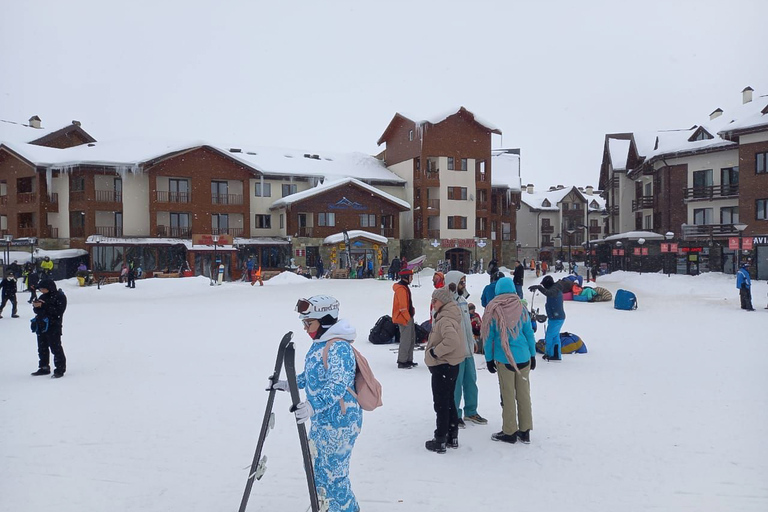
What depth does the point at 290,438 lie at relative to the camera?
18.8ft

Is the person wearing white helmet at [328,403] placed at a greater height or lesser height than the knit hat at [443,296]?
lesser

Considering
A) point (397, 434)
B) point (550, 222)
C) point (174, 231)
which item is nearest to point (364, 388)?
point (397, 434)

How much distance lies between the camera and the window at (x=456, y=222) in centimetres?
4503

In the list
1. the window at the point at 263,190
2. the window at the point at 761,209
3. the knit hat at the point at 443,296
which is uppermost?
the window at the point at 263,190

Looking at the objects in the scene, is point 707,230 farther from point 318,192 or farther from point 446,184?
point 318,192

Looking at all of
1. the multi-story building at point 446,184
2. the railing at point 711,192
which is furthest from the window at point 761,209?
the multi-story building at point 446,184

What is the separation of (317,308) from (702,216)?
138ft

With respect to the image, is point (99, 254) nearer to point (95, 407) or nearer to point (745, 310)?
point (95, 407)

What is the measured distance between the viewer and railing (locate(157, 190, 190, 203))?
36.5m

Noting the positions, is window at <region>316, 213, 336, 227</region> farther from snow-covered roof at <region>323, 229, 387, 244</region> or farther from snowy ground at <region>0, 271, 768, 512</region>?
snowy ground at <region>0, 271, 768, 512</region>

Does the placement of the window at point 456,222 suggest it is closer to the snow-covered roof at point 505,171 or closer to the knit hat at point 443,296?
the snow-covered roof at point 505,171

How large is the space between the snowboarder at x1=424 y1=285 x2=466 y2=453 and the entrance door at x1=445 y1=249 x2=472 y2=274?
40.3 meters

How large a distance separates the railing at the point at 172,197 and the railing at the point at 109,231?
325cm

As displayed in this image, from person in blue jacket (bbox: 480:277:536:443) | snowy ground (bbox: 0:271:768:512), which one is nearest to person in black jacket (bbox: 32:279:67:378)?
snowy ground (bbox: 0:271:768:512)
